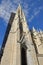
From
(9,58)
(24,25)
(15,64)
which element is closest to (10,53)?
(9,58)

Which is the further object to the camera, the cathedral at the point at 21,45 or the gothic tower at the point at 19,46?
the cathedral at the point at 21,45

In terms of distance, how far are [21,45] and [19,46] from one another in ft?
1.47

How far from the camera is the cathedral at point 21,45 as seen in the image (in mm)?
16766

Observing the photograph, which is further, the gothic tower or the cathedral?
the cathedral

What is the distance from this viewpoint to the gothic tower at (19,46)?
54.5 ft

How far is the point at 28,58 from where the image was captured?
17109mm

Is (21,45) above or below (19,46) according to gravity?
above

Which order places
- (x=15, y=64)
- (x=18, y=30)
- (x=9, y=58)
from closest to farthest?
1. (x=15, y=64)
2. (x=9, y=58)
3. (x=18, y=30)

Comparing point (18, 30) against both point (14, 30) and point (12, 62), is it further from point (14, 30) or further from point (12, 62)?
point (12, 62)

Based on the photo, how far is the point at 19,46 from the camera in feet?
56.1

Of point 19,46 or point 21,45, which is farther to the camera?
point 21,45

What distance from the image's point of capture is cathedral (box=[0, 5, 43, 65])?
1677cm

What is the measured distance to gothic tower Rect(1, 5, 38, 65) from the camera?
16.6m

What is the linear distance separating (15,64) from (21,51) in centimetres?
161
